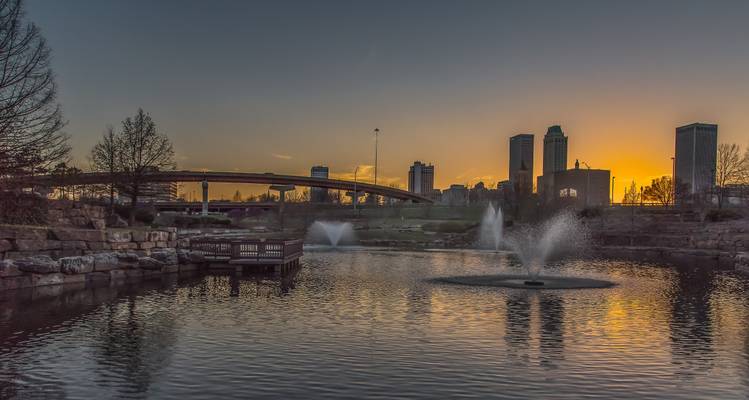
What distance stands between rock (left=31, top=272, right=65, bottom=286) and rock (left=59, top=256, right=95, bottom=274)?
0.38m

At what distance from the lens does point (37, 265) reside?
989 inches

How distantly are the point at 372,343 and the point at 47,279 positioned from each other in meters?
17.0

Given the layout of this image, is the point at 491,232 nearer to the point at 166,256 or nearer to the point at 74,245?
the point at 166,256

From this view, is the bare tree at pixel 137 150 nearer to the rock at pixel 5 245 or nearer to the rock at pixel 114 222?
the rock at pixel 114 222

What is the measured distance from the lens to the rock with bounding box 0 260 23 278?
2380cm

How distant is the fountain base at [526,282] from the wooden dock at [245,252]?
→ 30.6 feet

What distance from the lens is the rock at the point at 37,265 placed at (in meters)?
24.8

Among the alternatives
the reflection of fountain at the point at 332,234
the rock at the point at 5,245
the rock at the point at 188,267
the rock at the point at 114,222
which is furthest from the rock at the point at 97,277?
the reflection of fountain at the point at 332,234

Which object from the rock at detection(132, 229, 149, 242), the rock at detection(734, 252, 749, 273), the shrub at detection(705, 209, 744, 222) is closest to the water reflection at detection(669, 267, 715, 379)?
the rock at detection(734, 252, 749, 273)

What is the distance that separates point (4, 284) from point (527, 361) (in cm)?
2066

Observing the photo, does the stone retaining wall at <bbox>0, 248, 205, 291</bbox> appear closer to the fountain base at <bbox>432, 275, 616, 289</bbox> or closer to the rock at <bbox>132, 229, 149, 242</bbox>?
the rock at <bbox>132, 229, 149, 242</bbox>

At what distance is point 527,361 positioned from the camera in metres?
13.8

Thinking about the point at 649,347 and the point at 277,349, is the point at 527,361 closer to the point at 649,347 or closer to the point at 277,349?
the point at 649,347

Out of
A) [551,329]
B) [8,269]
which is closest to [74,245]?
[8,269]
